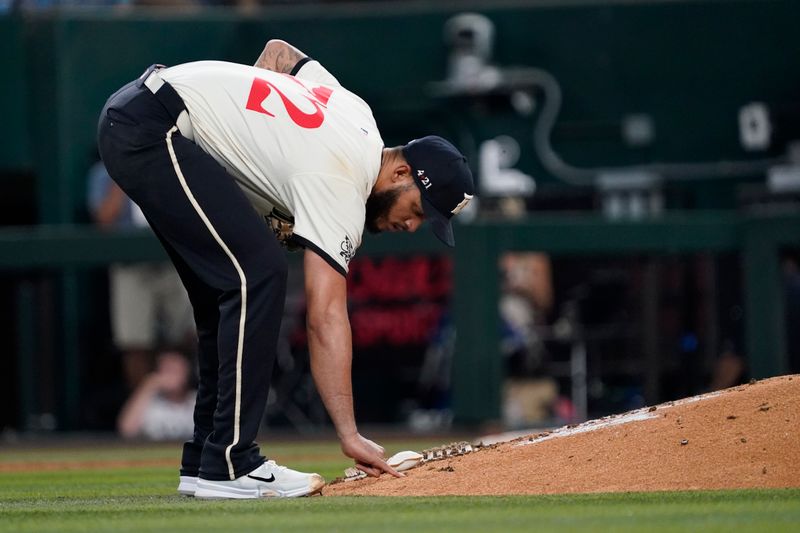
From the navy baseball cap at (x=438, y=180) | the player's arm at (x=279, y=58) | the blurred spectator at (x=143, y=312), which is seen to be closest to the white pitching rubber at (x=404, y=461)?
the navy baseball cap at (x=438, y=180)

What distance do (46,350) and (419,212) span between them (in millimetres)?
10286

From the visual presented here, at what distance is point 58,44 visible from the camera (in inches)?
608

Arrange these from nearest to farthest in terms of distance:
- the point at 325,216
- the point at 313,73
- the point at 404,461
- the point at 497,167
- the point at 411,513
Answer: the point at 411,513 → the point at 325,216 → the point at 404,461 → the point at 313,73 → the point at 497,167

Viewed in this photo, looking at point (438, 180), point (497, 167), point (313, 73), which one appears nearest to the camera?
point (438, 180)

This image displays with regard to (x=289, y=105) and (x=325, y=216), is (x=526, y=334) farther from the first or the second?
(x=325, y=216)

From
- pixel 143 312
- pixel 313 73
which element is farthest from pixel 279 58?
pixel 143 312

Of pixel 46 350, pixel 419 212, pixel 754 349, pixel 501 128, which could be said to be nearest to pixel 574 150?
pixel 501 128

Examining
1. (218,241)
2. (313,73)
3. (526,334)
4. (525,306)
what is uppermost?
→ (313,73)

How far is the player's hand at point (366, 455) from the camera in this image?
548cm

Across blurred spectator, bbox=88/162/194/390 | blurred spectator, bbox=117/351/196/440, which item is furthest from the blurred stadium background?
blurred spectator, bbox=117/351/196/440

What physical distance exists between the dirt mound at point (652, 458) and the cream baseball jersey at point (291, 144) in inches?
39.2

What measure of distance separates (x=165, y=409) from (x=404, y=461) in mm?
8177

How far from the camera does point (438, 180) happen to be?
568 centimetres

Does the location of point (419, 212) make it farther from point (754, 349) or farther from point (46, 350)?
point (46, 350)
